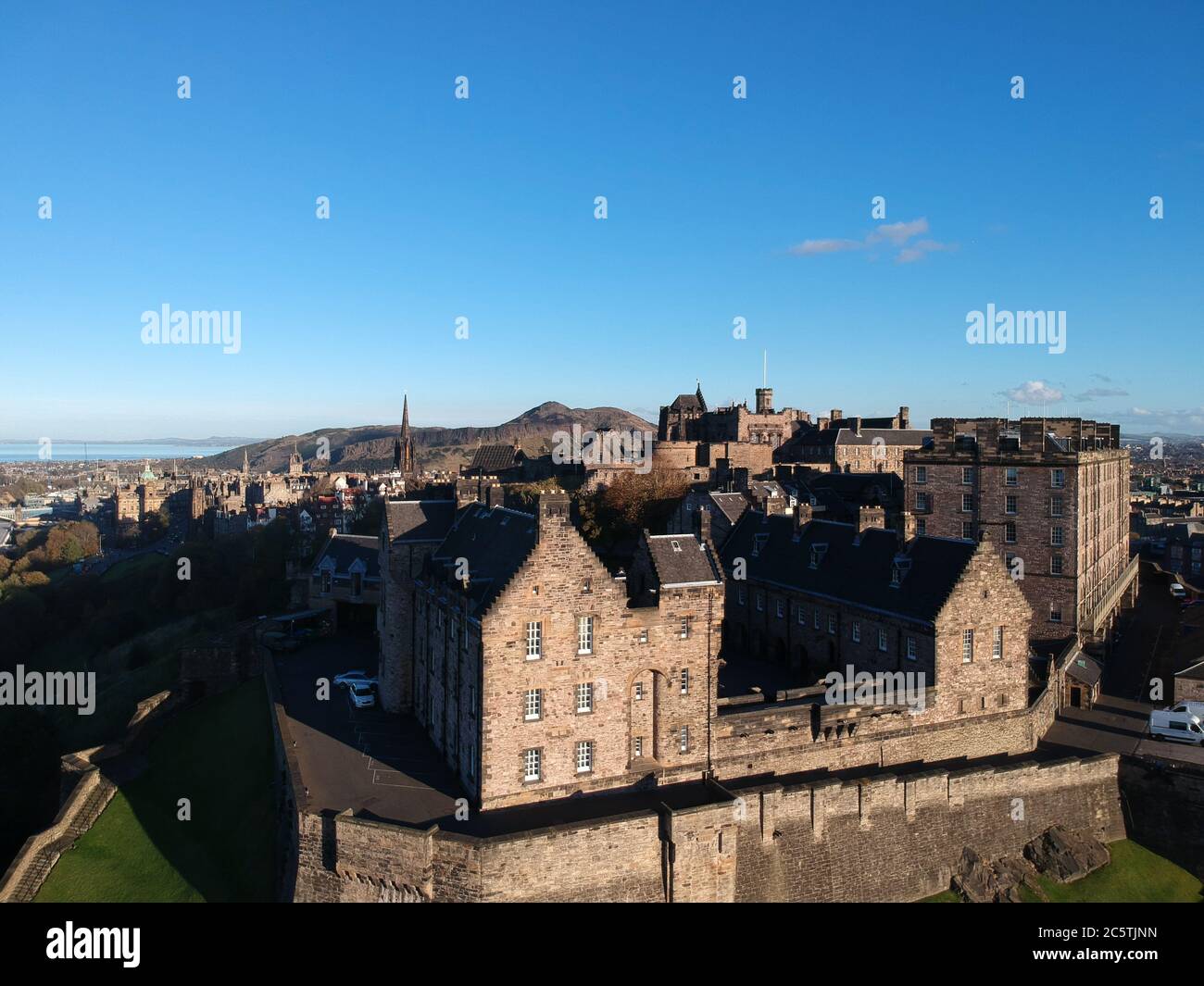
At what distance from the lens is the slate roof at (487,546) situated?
96.7 ft

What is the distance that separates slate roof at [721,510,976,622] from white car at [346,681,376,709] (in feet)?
68.4

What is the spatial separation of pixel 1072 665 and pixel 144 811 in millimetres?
45041

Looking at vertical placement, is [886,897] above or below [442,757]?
below

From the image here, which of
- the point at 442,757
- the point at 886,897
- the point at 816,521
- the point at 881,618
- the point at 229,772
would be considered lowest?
the point at 886,897

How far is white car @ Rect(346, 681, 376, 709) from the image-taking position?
127 ft

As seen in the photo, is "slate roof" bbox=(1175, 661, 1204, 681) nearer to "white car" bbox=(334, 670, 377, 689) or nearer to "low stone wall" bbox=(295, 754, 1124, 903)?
"low stone wall" bbox=(295, 754, 1124, 903)

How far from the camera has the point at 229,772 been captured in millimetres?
37656

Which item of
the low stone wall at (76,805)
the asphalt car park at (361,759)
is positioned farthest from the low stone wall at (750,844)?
the low stone wall at (76,805)

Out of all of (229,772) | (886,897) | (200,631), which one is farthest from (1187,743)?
(200,631)

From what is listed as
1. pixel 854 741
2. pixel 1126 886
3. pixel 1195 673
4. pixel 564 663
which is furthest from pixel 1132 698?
pixel 564 663

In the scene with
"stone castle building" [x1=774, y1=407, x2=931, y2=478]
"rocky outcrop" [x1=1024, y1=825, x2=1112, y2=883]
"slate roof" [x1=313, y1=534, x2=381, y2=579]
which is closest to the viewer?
"rocky outcrop" [x1=1024, y1=825, x2=1112, y2=883]

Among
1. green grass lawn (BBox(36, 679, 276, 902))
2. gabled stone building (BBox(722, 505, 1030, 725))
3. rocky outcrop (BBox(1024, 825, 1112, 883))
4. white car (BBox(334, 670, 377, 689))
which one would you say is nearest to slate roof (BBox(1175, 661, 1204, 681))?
gabled stone building (BBox(722, 505, 1030, 725))

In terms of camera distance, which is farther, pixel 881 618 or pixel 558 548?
pixel 881 618
